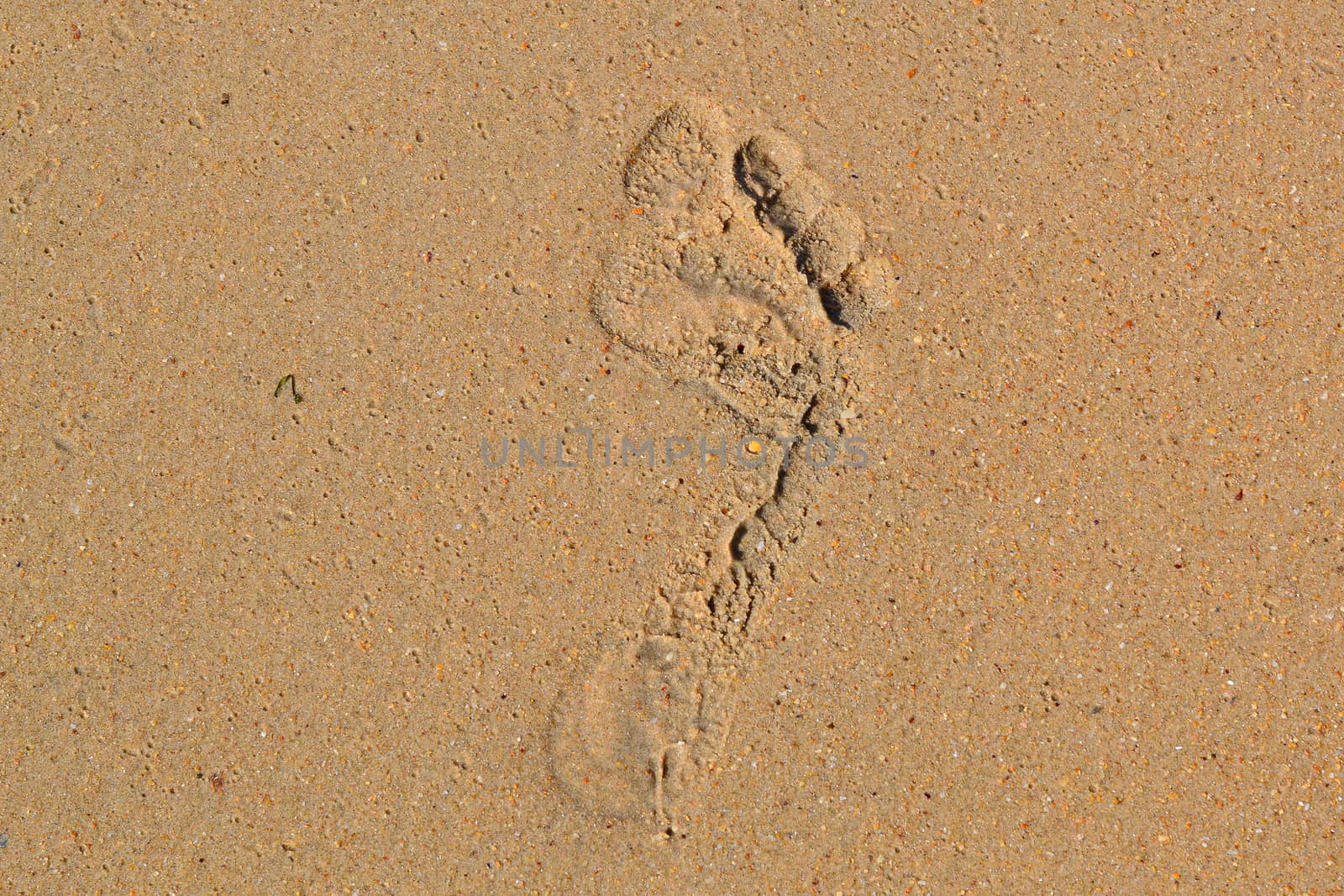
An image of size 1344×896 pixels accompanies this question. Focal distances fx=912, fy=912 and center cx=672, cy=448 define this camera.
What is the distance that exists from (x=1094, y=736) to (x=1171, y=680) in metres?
0.26

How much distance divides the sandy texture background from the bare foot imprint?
7 cm

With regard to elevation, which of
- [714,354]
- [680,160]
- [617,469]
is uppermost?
[680,160]

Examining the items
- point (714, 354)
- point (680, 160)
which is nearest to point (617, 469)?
point (714, 354)

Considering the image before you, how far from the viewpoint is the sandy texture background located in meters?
2.48

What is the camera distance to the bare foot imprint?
8.13ft

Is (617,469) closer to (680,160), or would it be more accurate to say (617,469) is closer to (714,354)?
(714,354)

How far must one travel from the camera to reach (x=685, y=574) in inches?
98.7

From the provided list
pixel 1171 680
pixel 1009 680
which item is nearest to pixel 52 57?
pixel 1009 680

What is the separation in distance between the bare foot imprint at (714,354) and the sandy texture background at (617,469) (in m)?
0.07

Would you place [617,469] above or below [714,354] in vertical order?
below

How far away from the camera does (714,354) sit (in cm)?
252

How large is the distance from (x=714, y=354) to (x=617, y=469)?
1.36ft

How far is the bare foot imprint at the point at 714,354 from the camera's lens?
2479 mm

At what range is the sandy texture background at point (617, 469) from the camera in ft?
8.14
